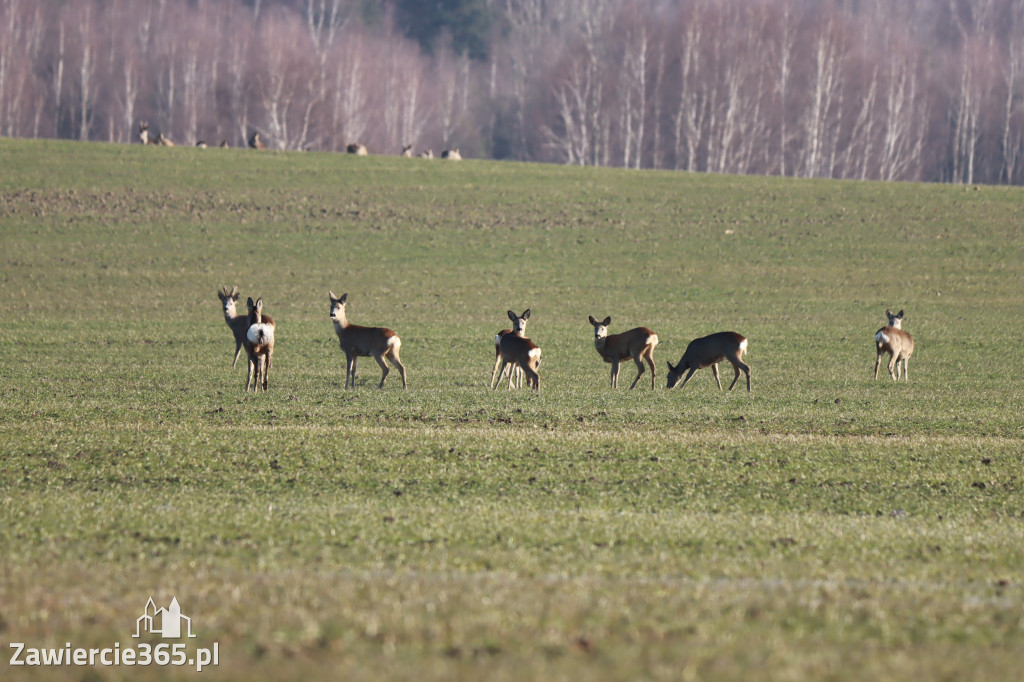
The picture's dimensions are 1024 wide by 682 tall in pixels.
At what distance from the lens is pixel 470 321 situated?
1278 inches

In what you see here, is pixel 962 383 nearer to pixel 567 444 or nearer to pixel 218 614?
pixel 567 444

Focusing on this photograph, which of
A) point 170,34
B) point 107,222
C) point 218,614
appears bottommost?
point 218,614

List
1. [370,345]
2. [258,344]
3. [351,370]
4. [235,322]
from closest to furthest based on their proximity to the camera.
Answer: [258,344] < [351,370] < [370,345] < [235,322]

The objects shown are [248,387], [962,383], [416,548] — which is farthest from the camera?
[962,383]

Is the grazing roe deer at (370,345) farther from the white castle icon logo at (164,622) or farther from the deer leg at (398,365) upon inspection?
the white castle icon logo at (164,622)

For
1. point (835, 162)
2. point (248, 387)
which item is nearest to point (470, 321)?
point (248, 387)

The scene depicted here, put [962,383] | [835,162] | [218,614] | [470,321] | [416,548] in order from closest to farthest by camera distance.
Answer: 1. [218,614]
2. [416,548]
3. [962,383]
4. [470,321]
5. [835,162]

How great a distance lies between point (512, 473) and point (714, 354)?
396 inches

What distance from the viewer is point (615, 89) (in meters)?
92.2

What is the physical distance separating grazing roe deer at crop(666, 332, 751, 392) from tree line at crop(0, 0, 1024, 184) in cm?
6602

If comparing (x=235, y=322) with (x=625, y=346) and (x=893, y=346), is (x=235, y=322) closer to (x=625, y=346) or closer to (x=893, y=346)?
(x=625, y=346)

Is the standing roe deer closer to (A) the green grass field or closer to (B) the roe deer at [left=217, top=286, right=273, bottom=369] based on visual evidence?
(B) the roe deer at [left=217, top=286, right=273, bottom=369]

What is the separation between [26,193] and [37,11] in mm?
58043

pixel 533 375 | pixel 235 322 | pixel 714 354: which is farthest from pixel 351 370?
pixel 714 354
